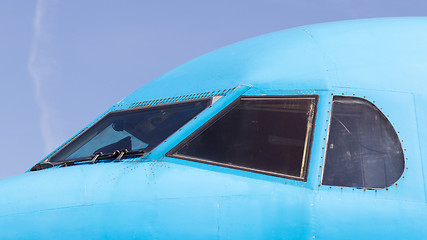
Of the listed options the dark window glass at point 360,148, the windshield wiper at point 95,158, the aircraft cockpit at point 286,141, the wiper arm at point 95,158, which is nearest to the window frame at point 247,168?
the aircraft cockpit at point 286,141

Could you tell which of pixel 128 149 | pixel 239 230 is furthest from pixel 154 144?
pixel 239 230

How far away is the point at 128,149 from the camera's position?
7.54 meters

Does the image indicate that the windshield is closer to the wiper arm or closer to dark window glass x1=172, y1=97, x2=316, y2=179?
the wiper arm

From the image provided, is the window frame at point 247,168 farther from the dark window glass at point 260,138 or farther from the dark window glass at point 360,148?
the dark window glass at point 360,148

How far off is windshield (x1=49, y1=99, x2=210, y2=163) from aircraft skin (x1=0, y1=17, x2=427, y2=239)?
0.23 metres

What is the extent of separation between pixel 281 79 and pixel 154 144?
5.74 ft

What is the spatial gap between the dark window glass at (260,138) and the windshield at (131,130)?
416mm

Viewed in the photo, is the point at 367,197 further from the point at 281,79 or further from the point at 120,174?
→ the point at 120,174

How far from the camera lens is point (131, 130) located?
8.08 meters

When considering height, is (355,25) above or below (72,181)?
above

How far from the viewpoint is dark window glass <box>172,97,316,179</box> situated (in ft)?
22.7

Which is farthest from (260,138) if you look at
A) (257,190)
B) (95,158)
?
(95,158)

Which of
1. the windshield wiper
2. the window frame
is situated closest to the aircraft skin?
the window frame

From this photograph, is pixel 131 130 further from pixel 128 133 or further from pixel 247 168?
pixel 247 168
